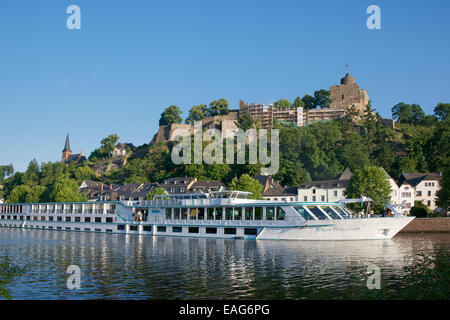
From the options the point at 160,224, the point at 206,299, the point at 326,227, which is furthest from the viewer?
the point at 160,224

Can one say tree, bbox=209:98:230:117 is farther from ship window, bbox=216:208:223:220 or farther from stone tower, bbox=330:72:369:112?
ship window, bbox=216:208:223:220

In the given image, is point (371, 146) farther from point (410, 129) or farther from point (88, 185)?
point (88, 185)

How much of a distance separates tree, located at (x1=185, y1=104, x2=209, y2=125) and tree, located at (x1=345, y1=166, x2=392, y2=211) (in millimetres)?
92911

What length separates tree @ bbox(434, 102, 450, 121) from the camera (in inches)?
6048

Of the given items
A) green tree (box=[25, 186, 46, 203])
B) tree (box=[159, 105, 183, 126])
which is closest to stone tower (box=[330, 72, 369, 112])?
tree (box=[159, 105, 183, 126])

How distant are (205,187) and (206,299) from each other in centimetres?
7914

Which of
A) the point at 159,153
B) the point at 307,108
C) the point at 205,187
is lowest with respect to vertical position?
the point at 205,187

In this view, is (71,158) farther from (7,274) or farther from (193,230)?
(7,274)

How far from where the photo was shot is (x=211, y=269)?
29859 mm

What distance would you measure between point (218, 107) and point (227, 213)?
108421mm

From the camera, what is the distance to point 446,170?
236 ft

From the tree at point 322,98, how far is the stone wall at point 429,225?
101460 millimetres
